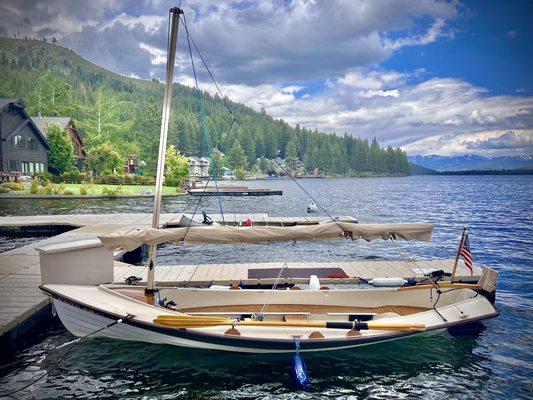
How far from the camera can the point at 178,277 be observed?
596 inches

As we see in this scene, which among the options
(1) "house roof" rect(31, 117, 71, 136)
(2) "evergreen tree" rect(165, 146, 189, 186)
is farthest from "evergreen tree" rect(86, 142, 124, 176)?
(2) "evergreen tree" rect(165, 146, 189, 186)

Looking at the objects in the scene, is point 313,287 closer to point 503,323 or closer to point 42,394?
point 503,323

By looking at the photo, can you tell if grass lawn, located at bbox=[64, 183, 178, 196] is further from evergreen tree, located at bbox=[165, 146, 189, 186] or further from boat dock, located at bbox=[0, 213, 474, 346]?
boat dock, located at bbox=[0, 213, 474, 346]

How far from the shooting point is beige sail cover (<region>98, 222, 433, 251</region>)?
33.8ft

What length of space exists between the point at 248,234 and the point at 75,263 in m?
5.10

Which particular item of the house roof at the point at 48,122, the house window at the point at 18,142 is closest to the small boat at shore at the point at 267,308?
the house window at the point at 18,142

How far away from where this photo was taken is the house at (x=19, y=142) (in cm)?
5700

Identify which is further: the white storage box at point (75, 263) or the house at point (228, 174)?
the house at point (228, 174)

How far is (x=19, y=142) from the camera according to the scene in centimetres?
6022

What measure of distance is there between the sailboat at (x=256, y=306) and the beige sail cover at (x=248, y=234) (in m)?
0.03

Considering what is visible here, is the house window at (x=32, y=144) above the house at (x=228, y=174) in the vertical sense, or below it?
above

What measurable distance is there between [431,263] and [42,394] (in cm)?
1482

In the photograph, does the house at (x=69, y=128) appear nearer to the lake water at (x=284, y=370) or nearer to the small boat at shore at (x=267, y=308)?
the small boat at shore at (x=267, y=308)

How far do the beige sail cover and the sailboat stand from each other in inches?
1.0
